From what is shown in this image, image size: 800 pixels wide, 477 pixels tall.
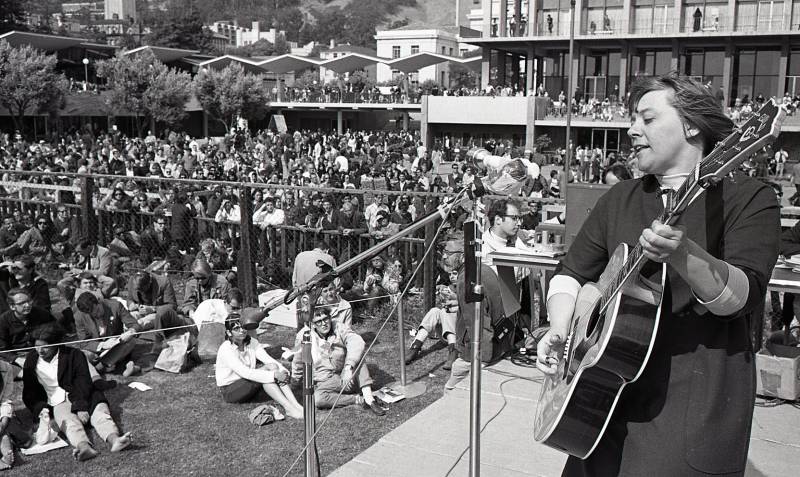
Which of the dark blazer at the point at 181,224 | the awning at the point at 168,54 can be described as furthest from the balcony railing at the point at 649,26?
the dark blazer at the point at 181,224

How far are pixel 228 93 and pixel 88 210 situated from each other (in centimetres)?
4531

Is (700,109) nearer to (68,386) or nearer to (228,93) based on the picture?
(68,386)

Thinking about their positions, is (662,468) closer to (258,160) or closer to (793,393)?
(793,393)

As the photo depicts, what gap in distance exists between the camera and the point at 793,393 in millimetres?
5586

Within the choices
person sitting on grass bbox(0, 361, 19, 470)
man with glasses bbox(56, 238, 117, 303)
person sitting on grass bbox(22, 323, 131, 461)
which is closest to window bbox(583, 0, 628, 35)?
man with glasses bbox(56, 238, 117, 303)

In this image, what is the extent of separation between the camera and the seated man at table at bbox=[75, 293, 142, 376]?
299 inches

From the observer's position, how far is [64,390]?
20.5 ft

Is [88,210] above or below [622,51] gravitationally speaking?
below

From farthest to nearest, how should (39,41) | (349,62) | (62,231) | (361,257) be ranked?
(349,62) → (39,41) → (62,231) → (361,257)

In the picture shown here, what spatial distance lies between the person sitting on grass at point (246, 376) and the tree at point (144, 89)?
44153 mm

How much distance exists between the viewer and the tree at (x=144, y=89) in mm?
47781

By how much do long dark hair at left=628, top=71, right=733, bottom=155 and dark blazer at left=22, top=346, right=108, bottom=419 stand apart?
5.28m

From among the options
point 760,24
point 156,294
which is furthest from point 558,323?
point 760,24

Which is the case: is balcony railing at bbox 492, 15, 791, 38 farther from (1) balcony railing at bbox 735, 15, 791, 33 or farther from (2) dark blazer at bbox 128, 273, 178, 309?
(2) dark blazer at bbox 128, 273, 178, 309
